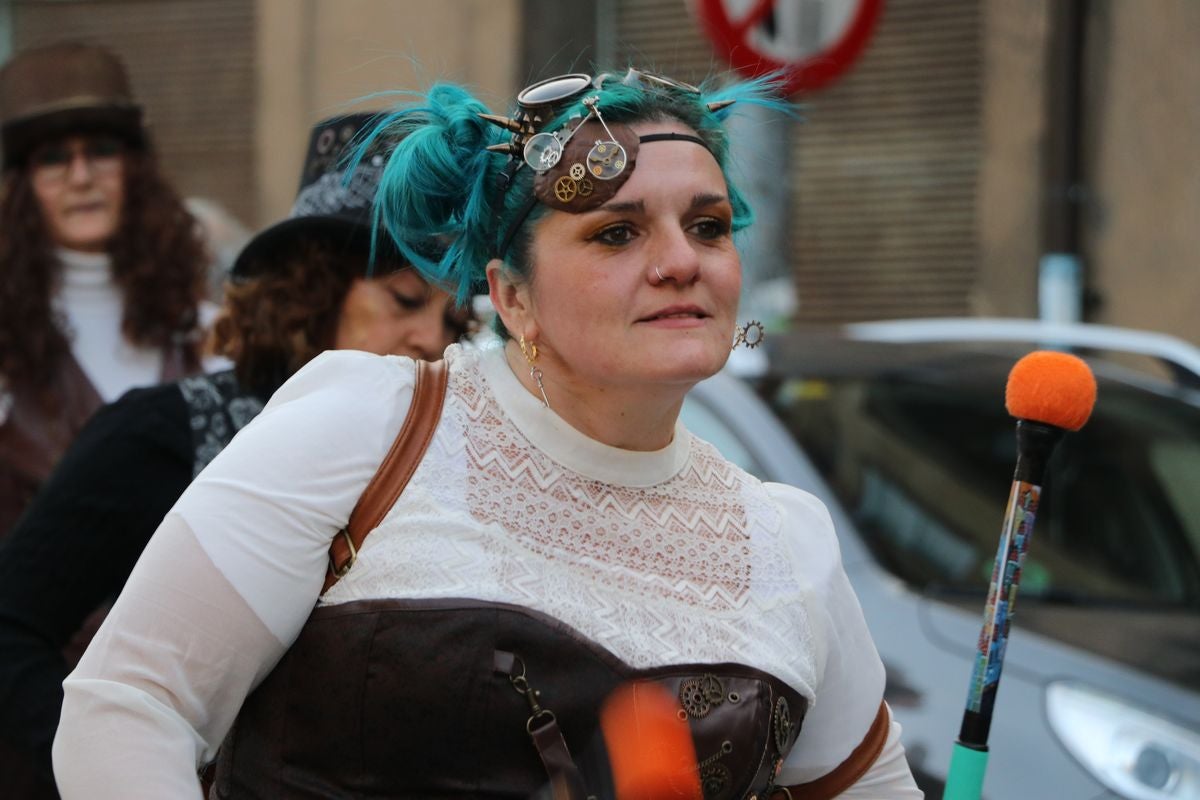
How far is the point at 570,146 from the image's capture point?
7.64 ft

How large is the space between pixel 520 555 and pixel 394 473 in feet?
0.60

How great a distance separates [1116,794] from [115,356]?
2260 millimetres

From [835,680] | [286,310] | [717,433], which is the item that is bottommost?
[717,433]

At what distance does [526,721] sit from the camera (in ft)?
7.00

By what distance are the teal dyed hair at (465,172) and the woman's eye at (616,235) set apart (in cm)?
9

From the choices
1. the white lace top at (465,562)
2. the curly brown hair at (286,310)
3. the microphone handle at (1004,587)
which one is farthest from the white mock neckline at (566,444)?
the curly brown hair at (286,310)

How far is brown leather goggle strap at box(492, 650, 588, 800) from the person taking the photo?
2.13 metres

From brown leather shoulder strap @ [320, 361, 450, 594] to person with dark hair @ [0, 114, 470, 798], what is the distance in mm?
724

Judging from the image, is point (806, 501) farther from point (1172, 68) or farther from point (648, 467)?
point (1172, 68)

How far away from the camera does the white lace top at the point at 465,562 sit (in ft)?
6.88

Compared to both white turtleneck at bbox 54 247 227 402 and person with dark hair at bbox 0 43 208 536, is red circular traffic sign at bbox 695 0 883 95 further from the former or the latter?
white turtleneck at bbox 54 247 227 402

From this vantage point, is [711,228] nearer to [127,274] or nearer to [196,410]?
[196,410]

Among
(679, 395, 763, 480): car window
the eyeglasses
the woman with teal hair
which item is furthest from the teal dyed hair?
(679, 395, 763, 480): car window

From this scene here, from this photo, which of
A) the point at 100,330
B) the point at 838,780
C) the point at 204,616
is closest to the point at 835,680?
the point at 838,780
